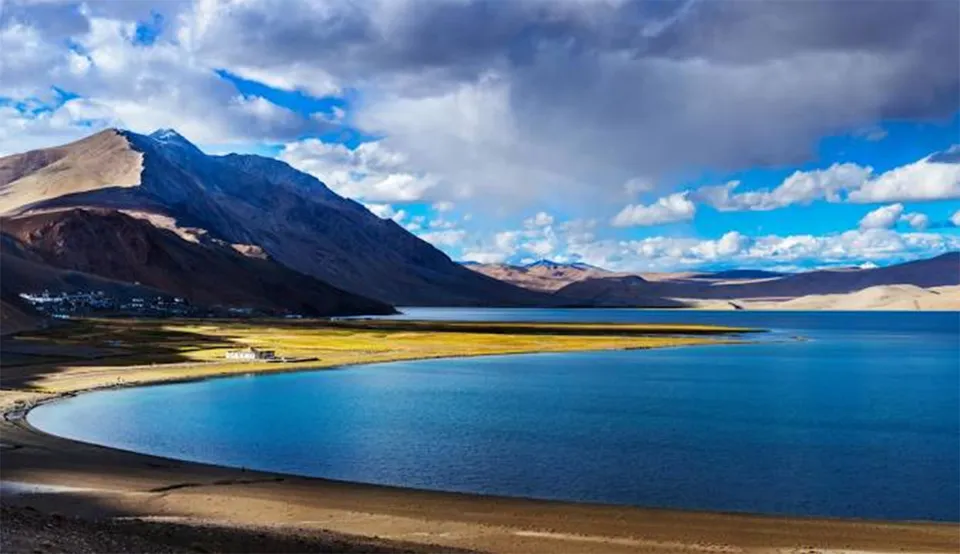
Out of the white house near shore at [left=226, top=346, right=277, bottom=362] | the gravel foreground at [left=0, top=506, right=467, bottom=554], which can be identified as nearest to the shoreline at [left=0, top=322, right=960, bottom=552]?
the gravel foreground at [left=0, top=506, right=467, bottom=554]

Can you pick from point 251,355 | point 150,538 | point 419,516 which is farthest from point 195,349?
point 150,538

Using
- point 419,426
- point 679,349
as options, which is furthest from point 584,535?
point 679,349

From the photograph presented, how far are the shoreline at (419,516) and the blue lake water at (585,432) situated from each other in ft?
8.39

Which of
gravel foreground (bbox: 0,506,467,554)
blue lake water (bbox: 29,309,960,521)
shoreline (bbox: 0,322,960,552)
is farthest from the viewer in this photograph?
blue lake water (bbox: 29,309,960,521)

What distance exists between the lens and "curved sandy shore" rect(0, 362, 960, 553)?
81.5 feet

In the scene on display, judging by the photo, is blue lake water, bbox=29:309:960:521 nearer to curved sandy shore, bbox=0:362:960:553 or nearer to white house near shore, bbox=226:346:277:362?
curved sandy shore, bbox=0:362:960:553

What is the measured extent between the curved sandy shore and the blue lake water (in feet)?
8.74

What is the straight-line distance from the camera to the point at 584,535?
84.8 ft

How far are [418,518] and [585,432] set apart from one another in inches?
860

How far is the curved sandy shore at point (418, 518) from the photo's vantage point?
24828 mm

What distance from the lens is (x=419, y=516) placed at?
90.8 feet

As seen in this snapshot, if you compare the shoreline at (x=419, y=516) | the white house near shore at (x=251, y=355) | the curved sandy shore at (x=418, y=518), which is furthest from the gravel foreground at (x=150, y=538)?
the white house near shore at (x=251, y=355)

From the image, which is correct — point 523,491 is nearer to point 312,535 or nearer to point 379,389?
point 312,535

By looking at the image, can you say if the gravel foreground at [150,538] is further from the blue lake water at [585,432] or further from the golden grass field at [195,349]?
the golden grass field at [195,349]
